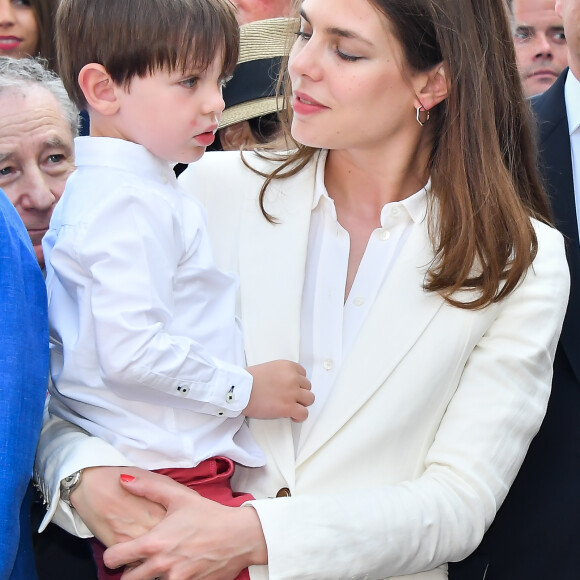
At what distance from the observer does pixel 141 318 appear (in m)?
1.89

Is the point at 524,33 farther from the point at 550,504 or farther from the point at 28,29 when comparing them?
the point at 550,504

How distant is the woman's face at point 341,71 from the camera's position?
7.46 ft

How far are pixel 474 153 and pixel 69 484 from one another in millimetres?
1212

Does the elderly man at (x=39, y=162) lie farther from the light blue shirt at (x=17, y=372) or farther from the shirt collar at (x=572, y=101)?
the shirt collar at (x=572, y=101)

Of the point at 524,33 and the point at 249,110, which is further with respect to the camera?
the point at 524,33

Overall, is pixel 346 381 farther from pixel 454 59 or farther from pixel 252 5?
pixel 252 5

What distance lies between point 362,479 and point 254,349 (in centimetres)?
37

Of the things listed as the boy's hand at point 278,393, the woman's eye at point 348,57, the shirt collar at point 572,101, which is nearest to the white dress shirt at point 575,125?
the shirt collar at point 572,101

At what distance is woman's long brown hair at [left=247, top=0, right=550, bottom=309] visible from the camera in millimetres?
2277

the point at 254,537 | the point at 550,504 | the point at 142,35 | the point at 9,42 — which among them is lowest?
the point at 550,504

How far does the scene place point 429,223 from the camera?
7.75 feet

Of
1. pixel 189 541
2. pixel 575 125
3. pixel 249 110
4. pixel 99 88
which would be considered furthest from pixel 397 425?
pixel 249 110

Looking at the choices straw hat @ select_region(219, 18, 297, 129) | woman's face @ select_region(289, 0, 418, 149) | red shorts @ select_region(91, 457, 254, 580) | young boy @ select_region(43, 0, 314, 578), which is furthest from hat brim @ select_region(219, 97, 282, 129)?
red shorts @ select_region(91, 457, 254, 580)

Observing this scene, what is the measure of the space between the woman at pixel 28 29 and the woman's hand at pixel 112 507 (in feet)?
6.91
